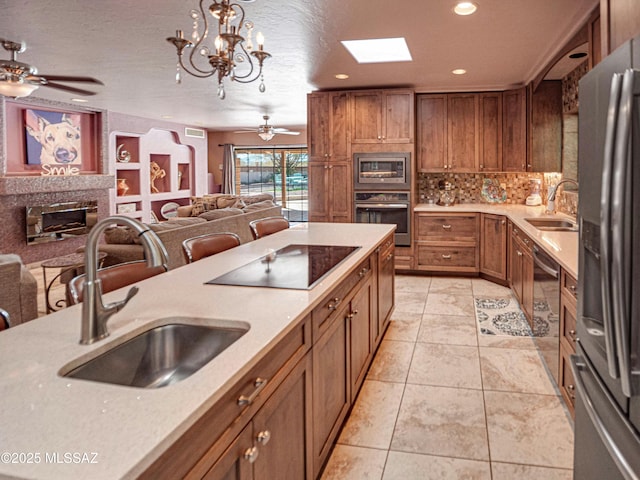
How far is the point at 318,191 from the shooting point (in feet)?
21.5

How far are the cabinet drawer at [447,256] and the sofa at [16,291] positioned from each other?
14.3 ft

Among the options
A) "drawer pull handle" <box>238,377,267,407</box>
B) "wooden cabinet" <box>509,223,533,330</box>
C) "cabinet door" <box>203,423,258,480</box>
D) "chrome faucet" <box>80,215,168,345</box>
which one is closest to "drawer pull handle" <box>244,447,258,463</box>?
"cabinet door" <box>203,423,258,480</box>

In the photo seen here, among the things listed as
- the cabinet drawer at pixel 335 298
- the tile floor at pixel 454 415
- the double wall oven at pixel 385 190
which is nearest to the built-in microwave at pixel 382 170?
the double wall oven at pixel 385 190

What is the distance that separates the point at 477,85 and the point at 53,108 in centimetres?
685

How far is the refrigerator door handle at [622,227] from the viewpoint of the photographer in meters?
1.12

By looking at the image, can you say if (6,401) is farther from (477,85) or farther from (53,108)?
(53,108)

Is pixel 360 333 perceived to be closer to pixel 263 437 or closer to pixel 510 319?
pixel 263 437

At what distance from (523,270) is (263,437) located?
3.55 metres

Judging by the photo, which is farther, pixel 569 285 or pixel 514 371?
pixel 514 371

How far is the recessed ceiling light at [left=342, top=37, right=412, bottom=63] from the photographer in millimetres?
4391

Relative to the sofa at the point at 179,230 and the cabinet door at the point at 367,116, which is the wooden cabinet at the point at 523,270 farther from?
the sofa at the point at 179,230

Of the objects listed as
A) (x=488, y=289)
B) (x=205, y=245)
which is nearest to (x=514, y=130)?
(x=488, y=289)

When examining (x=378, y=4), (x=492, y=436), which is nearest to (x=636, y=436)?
(x=492, y=436)

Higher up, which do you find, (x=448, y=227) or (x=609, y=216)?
(x=609, y=216)
